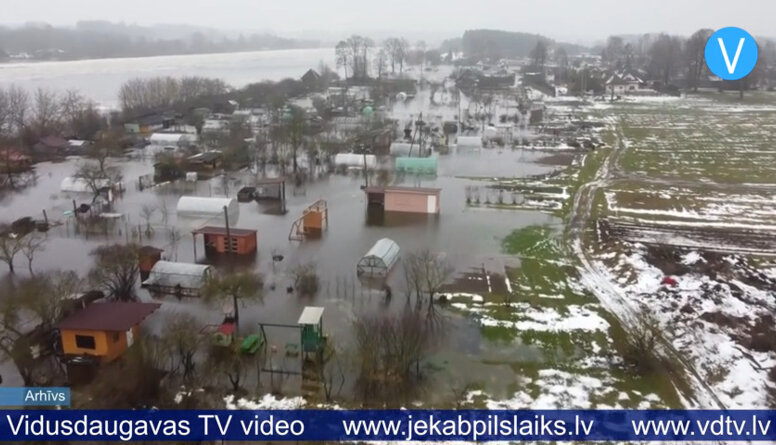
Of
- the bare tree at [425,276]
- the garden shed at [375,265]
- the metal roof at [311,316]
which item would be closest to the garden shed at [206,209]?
the garden shed at [375,265]

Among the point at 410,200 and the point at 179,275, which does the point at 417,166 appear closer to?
the point at 410,200

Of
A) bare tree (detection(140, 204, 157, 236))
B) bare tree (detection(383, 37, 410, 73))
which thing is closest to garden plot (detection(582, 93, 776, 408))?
bare tree (detection(140, 204, 157, 236))

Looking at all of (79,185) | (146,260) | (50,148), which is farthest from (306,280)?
(50,148)

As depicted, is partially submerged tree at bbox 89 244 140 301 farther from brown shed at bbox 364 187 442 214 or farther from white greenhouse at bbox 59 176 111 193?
white greenhouse at bbox 59 176 111 193

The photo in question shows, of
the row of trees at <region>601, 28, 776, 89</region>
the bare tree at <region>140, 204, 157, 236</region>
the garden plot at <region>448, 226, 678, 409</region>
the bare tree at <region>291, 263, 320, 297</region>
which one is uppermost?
the row of trees at <region>601, 28, 776, 89</region>

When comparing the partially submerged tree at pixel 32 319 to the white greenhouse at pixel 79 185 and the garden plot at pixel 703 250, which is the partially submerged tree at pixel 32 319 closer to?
the white greenhouse at pixel 79 185

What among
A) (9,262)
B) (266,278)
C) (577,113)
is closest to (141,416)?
(266,278)

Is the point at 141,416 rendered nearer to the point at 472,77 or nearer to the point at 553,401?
the point at 553,401
